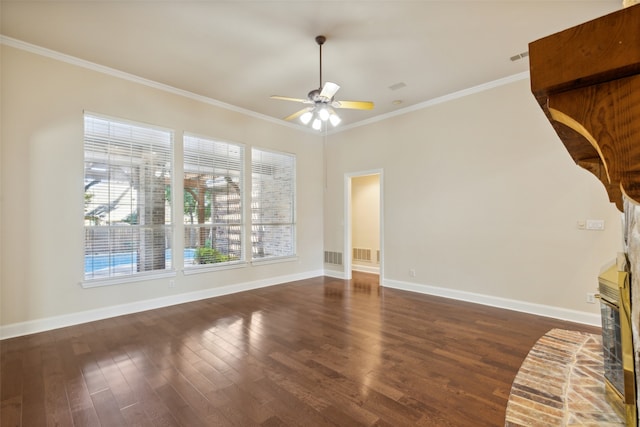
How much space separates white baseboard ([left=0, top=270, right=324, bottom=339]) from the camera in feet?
10.8

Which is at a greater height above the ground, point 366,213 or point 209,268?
point 366,213

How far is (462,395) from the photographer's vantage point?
2.17 meters

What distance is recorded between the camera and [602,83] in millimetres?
507

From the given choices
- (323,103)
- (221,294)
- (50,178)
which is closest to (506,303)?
(323,103)

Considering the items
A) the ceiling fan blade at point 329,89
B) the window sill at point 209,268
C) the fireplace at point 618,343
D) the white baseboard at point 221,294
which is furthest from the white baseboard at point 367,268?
the fireplace at point 618,343

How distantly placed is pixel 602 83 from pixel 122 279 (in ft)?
16.1

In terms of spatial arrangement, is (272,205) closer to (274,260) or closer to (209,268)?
(274,260)

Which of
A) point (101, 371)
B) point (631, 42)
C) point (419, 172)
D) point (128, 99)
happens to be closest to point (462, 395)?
point (631, 42)

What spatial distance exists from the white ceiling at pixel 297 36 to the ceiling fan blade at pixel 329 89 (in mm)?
652

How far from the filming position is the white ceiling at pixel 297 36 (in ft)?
9.06

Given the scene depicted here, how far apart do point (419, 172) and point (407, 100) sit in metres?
1.26

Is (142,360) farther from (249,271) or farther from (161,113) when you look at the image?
(161,113)

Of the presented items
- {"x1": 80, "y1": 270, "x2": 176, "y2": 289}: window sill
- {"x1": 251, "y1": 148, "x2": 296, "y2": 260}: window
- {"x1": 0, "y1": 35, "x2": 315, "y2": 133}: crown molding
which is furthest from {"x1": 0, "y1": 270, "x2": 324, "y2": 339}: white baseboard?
{"x1": 0, "y1": 35, "x2": 315, "y2": 133}: crown molding

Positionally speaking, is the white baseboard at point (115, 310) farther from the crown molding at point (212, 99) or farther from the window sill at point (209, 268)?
the crown molding at point (212, 99)
